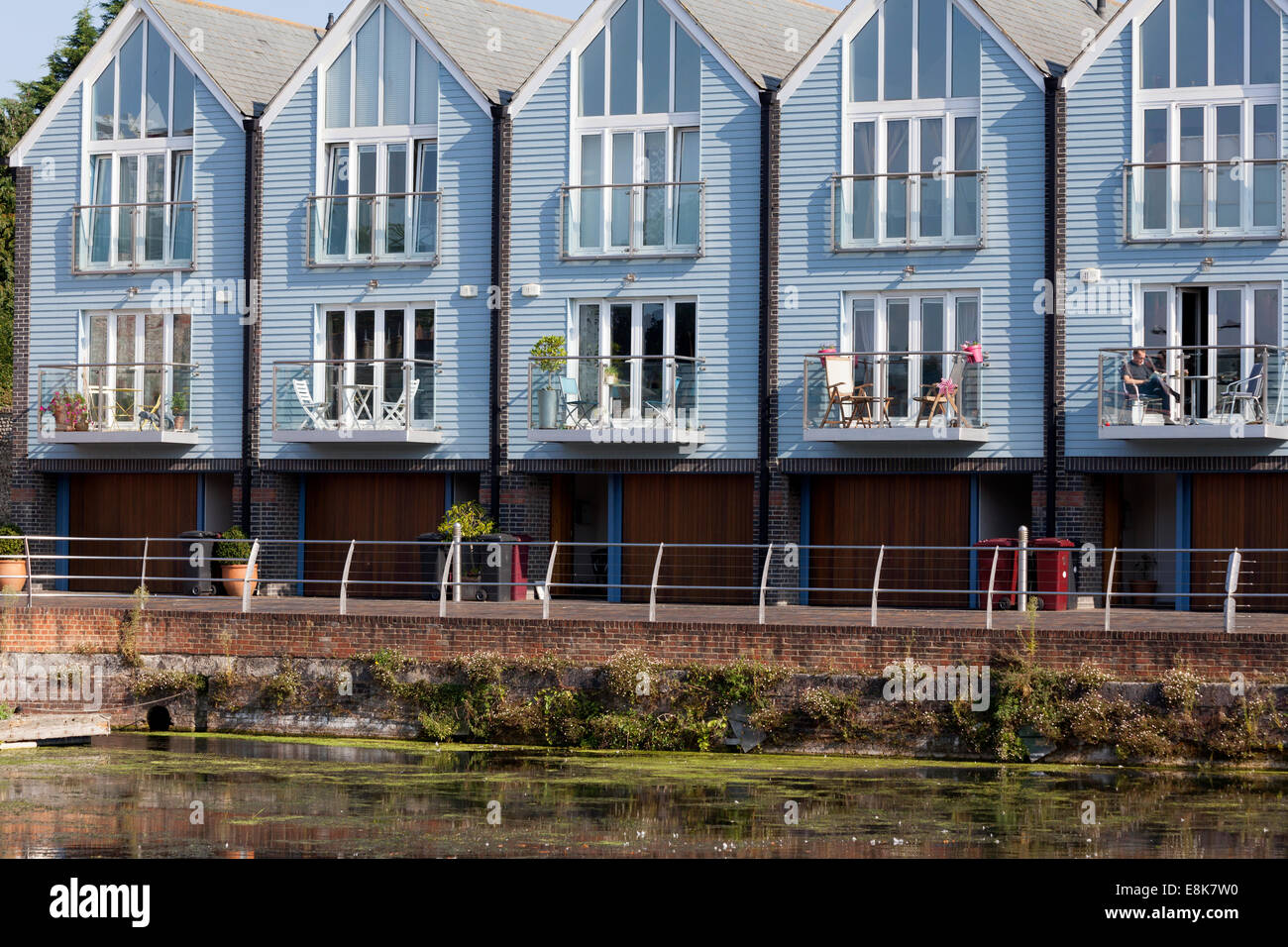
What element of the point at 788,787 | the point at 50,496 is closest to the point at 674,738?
the point at 788,787

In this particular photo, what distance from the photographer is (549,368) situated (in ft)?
91.1

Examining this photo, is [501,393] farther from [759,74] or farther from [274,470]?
[759,74]

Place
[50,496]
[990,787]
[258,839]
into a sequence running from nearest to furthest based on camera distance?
[258,839]
[990,787]
[50,496]

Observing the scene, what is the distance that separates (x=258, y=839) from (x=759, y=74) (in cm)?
1636

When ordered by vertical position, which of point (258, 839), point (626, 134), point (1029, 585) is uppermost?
point (626, 134)

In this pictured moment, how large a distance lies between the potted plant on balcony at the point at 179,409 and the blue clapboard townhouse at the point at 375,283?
51.9 inches

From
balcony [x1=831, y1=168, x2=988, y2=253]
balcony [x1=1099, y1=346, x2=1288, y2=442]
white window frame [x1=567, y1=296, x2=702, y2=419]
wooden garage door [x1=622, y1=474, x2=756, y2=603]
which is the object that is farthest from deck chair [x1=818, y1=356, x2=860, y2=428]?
balcony [x1=1099, y1=346, x2=1288, y2=442]

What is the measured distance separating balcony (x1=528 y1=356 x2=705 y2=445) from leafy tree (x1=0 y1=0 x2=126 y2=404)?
17.5 metres

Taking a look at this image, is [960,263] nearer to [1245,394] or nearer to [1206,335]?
[1206,335]

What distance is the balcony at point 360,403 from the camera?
92.4 feet

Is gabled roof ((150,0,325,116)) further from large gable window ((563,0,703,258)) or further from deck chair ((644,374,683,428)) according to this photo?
deck chair ((644,374,683,428))

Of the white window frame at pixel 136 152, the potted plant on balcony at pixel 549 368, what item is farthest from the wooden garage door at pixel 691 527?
the white window frame at pixel 136 152

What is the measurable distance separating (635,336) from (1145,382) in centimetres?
754

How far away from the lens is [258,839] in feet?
48.8
